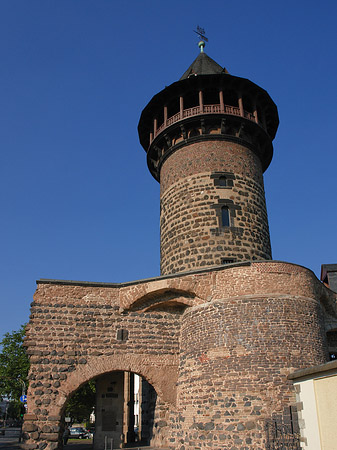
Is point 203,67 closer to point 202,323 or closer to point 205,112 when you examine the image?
point 205,112

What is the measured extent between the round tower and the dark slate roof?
21 cm

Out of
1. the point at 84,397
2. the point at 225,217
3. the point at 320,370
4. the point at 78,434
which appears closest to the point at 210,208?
the point at 225,217

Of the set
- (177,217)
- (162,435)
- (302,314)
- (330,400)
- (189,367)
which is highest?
(177,217)

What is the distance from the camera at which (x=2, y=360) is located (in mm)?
30781

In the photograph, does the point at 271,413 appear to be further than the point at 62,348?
No

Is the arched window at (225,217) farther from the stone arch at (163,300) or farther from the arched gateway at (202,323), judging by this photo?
the stone arch at (163,300)

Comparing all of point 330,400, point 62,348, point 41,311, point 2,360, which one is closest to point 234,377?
point 330,400

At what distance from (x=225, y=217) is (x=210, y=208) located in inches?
27.1

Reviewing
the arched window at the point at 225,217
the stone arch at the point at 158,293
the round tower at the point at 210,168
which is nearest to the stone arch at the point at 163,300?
the stone arch at the point at 158,293

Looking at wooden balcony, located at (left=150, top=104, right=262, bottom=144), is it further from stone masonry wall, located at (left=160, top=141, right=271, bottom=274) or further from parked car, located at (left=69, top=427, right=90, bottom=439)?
parked car, located at (left=69, top=427, right=90, bottom=439)

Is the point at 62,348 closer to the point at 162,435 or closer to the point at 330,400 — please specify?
the point at 162,435

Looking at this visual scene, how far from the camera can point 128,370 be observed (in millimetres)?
12867

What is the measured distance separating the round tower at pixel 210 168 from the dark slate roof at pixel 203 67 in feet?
0.69

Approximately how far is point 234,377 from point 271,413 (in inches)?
52.3
